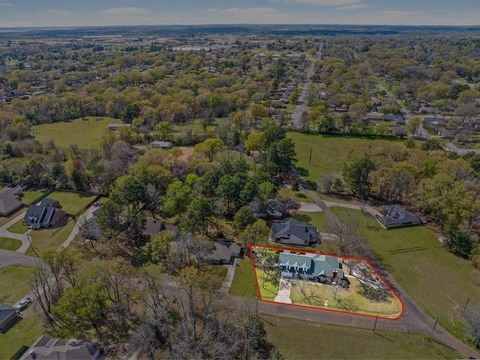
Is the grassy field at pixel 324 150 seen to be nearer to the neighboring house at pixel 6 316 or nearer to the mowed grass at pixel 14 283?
the mowed grass at pixel 14 283

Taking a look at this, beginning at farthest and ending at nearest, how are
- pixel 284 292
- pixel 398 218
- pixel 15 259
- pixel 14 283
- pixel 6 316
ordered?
pixel 398 218 → pixel 15 259 → pixel 14 283 → pixel 284 292 → pixel 6 316

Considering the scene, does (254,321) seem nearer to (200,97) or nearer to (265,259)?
(265,259)

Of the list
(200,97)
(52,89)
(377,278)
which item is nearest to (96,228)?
(377,278)

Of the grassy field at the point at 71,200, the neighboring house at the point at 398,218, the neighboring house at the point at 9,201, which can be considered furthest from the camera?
the grassy field at the point at 71,200

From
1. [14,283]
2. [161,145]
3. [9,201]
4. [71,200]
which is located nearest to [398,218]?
[14,283]

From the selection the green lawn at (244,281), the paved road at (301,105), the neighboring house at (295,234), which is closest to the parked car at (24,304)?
the green lawn at (244,281)

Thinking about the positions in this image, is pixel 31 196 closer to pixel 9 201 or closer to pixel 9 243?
pixel 9 201

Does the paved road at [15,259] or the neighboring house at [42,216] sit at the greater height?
the neighboring house at [42,216]
